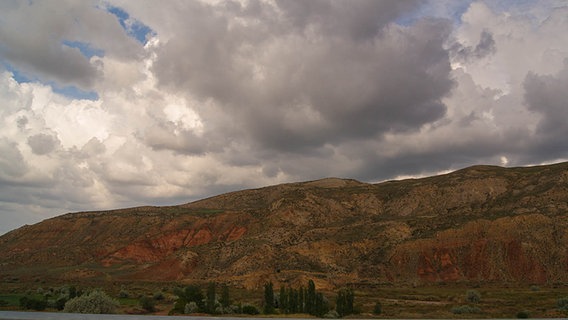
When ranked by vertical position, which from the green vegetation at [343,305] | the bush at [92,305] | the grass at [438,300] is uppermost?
the bush at [92,305]

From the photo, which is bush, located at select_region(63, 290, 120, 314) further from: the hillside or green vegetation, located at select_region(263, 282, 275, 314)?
the hillside

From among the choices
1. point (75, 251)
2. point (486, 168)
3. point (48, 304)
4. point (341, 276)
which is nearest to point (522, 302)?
point (341, 276)

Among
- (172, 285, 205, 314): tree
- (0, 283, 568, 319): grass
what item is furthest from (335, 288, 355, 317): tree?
(172, 285, 205, 314): tree

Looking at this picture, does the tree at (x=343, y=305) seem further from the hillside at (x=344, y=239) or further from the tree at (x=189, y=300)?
the hillside at (x=344, y=239)

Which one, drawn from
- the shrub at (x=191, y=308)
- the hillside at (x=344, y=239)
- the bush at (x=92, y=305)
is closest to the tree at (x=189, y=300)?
the shrub at (x=191, y=308)

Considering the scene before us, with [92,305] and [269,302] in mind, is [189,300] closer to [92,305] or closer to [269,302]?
[269,302]

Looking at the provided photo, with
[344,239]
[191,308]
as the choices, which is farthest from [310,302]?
[344,239]

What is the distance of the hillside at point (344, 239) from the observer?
84.4m

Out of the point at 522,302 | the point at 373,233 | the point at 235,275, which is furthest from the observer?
the point at 373,233

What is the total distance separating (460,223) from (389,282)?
67.5 ft

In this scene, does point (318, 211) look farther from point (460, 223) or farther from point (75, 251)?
point (75, 251)

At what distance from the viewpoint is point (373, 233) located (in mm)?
100500

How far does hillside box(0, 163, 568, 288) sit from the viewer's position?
8444 cm

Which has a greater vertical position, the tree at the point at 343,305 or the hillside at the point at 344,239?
the hillside at the point at 344,239
